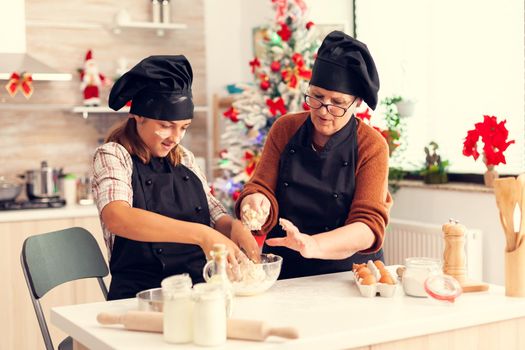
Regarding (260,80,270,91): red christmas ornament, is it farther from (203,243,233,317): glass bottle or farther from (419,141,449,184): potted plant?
(203,243,233,317): glass bottle

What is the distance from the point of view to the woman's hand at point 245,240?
209cm

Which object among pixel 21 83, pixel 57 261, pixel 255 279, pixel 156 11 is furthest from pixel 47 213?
pixel 255 279

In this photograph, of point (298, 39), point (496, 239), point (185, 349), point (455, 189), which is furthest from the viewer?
point (298, 39)

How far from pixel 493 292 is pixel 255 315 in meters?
0.70

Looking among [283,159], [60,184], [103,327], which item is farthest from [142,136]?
[60,184]

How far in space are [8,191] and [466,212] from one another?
2511mm

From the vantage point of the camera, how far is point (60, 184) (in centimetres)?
457

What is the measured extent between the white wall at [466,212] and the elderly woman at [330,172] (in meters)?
1.45

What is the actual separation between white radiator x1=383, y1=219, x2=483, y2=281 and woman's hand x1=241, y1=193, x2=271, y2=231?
5.33 feet

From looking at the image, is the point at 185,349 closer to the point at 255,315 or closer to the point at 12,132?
the point at 255,315

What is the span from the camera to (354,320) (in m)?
1.70

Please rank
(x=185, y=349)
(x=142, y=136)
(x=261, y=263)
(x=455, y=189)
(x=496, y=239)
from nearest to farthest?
(x=185, y=349), (x=261, y=263), (x=142, y=136), (x=496, y=239), (x=455, y=189)

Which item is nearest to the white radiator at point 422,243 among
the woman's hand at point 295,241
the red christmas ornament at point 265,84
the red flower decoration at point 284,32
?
the red christmas ornament at point 265,84

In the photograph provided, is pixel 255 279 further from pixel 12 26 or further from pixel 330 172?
pixel 12 26
